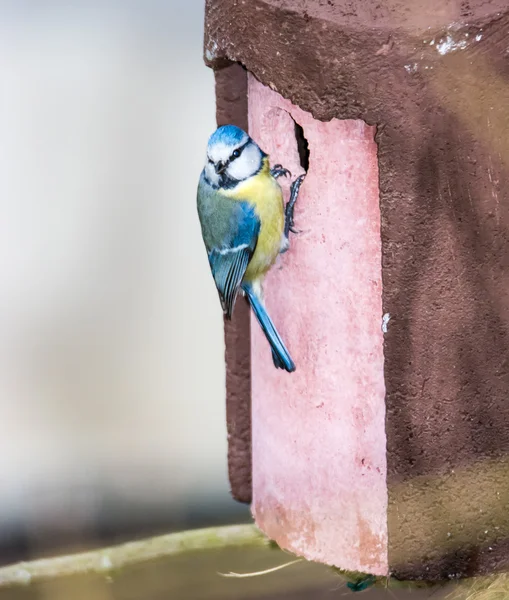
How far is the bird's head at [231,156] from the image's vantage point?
192 centimetres

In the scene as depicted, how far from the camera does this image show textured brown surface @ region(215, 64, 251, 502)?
2.13 meters

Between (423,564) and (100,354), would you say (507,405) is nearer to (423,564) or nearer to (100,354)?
(423,564)

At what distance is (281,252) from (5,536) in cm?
125

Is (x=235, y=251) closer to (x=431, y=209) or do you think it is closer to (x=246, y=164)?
(x=246, y=164)

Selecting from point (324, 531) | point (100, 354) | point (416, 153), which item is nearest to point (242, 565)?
point (324, 531)

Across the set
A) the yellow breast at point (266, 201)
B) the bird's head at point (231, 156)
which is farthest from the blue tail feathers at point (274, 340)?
the bird's head at point (231, 156)

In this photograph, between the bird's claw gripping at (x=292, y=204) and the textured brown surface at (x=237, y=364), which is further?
the textured brown surface at (x=237, y=364)

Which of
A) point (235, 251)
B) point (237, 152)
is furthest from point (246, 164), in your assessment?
point (235, 251)

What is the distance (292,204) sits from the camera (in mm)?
2016

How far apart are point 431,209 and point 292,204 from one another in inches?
12.7

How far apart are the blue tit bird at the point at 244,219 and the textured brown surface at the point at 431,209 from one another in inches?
8.0

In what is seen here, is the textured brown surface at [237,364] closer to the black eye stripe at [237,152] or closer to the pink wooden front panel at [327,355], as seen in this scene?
the pink wooden front panel at [327,355]

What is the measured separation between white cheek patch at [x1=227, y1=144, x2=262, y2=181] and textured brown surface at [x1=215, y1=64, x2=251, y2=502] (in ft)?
0.59

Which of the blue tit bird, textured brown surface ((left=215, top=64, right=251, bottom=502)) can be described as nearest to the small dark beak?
the blue tit bird
